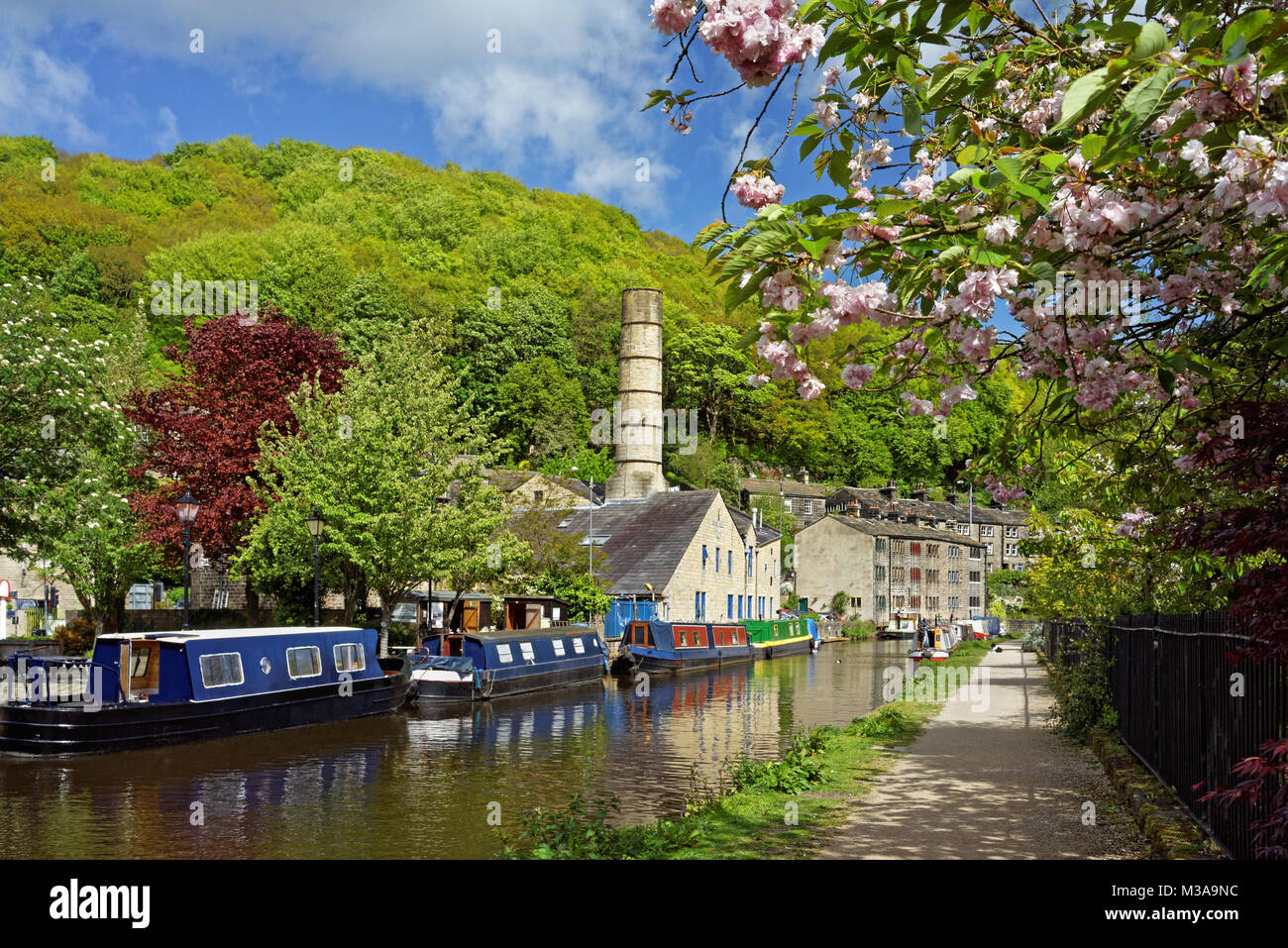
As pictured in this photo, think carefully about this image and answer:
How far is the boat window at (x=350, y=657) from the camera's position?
25.5 m

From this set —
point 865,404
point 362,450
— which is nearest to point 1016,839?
point 362,450

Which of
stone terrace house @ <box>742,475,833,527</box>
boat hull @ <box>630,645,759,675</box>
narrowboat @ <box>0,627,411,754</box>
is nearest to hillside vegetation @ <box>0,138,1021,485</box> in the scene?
stone terrace house @ <box>742,475,833,527</box>

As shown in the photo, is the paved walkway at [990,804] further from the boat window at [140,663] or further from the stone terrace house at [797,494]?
the stone terrace house at [797,494]

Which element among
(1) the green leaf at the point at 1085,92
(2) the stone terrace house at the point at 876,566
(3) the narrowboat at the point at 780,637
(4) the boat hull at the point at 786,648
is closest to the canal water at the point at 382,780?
(1) the green leaf at the point at 1085,92

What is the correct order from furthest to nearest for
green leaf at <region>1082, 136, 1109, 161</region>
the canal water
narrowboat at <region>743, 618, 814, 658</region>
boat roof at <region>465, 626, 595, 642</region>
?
narrowboat at <region>743, 618, 814, 658</region>
boat roof at <region>465, 626, 595, 642</region>
the canal water
green leaf at <region>1082, 136, 1109, 161</region>

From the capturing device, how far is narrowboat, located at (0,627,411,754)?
63.2 ft

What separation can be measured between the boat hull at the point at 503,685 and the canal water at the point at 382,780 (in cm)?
53

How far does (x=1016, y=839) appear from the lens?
9.95 metres

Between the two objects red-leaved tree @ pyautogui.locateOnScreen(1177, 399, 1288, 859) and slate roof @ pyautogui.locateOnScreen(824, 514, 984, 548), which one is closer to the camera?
red-leaved tree @ pyautogui.locateOnScreen(1177, 399, 1288, 859)

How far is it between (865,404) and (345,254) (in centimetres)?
5020

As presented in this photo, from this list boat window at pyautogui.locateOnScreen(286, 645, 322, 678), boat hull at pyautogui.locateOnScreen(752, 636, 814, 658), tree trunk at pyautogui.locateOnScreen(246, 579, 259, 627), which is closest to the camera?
boat window at pyautogui.locateOnScreen(286, 645, 322, 678)

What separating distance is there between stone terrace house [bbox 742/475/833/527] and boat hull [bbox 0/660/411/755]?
64.5 meters

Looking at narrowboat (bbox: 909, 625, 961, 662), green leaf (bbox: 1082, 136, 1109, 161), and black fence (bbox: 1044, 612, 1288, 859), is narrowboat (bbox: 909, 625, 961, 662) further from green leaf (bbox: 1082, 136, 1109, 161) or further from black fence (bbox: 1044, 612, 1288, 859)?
green leaf (bbox: 1082, 136, 1109, 161)
